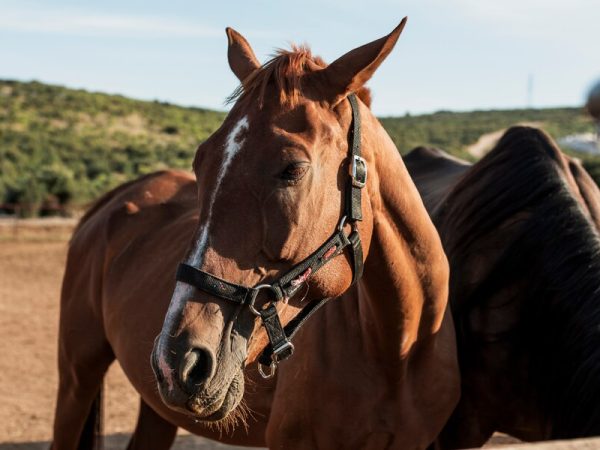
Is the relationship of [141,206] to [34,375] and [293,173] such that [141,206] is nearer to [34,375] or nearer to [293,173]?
[293,173]

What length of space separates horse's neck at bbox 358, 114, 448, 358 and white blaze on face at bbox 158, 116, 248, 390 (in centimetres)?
47

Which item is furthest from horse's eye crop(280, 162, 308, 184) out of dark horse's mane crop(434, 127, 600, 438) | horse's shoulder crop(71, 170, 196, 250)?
horse's shoulder crop(71, 170, 196, 250)

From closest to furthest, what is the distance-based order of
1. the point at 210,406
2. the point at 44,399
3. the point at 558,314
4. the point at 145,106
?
1. the point at 210,406
2. the point at 558,314
3. the point at 44,399
4. the point at 145,106

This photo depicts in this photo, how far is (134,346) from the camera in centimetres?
357

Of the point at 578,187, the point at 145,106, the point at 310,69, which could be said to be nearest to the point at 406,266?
the point at 310,69

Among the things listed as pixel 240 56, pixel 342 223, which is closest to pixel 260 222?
pixel 342 223

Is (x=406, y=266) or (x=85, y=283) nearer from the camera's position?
(x=406, y=266)

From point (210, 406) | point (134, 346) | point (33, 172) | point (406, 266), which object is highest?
point (406, 266)

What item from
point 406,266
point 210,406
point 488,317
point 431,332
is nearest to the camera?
point 210,406

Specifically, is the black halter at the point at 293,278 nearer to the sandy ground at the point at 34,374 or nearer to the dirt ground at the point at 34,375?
the dirt ground at the point at 34,375

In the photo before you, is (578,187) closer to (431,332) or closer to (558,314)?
(558,314)

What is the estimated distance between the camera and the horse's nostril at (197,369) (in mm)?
1857

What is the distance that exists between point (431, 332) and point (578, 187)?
1.37m

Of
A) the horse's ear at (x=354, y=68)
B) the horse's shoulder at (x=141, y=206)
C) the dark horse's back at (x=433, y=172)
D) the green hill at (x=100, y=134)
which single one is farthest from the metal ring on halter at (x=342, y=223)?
the green hill at (x=100, y=134)
